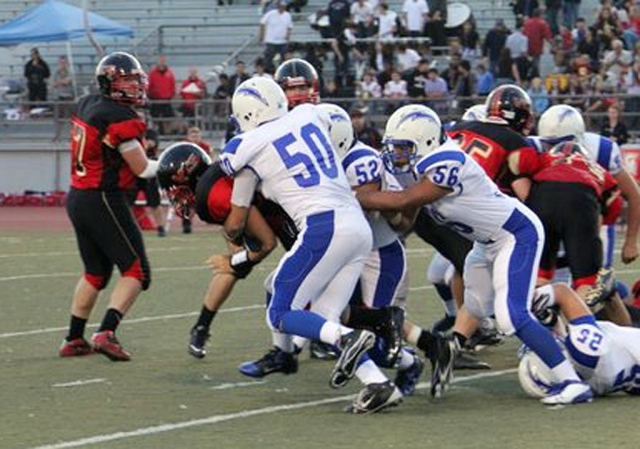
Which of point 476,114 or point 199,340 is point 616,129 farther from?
point 199,340

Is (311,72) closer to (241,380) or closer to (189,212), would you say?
(189,212)

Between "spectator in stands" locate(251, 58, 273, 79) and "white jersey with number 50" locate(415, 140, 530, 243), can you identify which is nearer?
"white jersey with number 50" locate(415, 140, 530, 243)

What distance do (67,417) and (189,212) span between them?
157cm

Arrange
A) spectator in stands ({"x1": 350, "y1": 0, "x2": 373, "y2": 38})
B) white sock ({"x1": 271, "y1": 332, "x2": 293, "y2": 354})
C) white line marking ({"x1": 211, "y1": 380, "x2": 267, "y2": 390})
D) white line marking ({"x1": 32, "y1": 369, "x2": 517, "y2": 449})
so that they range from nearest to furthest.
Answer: white line marking ({"x1": 32, "y1": 369, "x2": 517, "y2": 449}) → white sock ({"x1": 271, "y1": 332, "x2": 293, "y2": 354}) → white line marking ({"x1": 211, "y1": 380, "x2": 267, "y2": 390}) → spectator in stands ({"x1": 350, "y1": 0, "x2": 373, "y2": 38})

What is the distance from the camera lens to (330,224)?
7438mm

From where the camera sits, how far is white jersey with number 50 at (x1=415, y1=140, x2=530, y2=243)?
729cm

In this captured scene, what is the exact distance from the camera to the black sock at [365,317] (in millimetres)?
7930

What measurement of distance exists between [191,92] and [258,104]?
15.2 meters

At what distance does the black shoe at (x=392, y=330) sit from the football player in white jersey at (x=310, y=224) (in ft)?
1.06

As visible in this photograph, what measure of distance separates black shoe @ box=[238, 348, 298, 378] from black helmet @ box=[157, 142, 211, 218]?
0.88m

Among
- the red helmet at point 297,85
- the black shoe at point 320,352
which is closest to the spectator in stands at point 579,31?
the black shoe at point 320,352

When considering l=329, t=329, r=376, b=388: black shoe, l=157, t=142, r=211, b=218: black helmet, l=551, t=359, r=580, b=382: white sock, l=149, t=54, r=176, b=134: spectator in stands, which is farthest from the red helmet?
l=149, t=54, r=176, b=134: spectator in stands

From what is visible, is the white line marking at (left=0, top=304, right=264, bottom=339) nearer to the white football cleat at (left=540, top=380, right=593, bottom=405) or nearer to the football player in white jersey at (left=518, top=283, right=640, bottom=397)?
the football player in white jersey at (left=518, top=283, right=640, bottom=397)

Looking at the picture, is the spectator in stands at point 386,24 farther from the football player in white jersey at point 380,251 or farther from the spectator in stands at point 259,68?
the football player in white jersey at point 380,251
